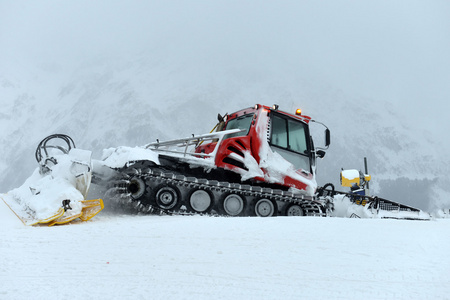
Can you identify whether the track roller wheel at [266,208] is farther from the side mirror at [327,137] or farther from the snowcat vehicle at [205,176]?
the side mirror at [327,137]

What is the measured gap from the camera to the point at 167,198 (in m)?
6.34

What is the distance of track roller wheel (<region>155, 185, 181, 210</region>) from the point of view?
6285mm

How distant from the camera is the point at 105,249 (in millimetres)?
3422

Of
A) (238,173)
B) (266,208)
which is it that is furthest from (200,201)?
(266,208)

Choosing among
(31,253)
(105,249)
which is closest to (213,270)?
(105,249)

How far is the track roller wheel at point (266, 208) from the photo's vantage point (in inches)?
275

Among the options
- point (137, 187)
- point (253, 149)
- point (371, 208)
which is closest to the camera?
point (137, 187)

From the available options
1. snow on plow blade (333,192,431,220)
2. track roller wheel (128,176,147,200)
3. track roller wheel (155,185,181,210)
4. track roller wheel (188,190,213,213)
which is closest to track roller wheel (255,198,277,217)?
track roller wheel (188,190,213,213)

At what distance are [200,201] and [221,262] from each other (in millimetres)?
3442

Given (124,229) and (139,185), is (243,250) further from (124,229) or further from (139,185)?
(139,185)

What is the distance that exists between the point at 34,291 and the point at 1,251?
1.14 meters

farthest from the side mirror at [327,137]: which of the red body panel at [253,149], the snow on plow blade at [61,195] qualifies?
the snow on plow blade at [61,195]

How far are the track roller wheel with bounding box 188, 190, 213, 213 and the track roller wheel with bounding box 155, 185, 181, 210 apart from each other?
27 cm

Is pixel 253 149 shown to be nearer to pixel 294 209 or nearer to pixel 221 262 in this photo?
pixel 294 209
